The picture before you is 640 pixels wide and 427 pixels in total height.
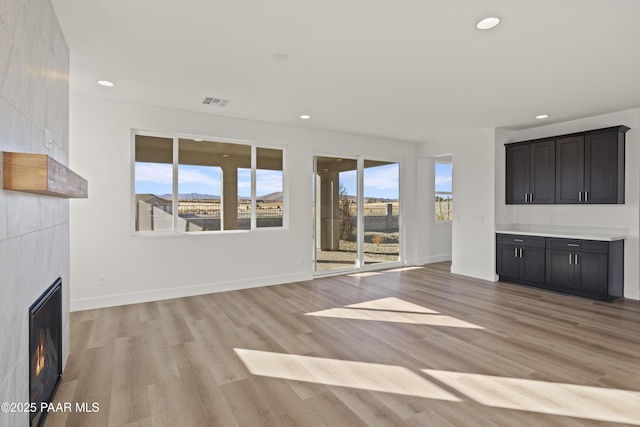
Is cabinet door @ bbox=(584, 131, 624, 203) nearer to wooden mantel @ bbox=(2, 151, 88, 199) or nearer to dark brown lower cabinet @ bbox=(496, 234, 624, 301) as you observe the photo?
dark brown lower cabinet @ bbox=(496, 234, 624, 301)

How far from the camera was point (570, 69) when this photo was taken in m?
3.34

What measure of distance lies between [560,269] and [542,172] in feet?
5.24

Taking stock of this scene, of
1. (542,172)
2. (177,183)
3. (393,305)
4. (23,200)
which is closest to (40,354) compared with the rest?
(23,200)

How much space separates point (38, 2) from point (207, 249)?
3.59 m

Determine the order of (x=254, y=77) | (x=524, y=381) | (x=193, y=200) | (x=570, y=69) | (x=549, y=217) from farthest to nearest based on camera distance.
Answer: (x=549, y=217), (x=193, y=200), (x=254, y=77), (x=570, y=69), (x=524, y=381)

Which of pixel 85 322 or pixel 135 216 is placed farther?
pixel 135 216

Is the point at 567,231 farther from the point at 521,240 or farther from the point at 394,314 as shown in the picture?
the point at 394,314

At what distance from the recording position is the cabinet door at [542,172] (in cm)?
539

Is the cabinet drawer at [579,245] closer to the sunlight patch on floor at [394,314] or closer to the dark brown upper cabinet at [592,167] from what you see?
the dark brown upper cabinet at [592,167]

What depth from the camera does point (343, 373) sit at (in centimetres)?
264

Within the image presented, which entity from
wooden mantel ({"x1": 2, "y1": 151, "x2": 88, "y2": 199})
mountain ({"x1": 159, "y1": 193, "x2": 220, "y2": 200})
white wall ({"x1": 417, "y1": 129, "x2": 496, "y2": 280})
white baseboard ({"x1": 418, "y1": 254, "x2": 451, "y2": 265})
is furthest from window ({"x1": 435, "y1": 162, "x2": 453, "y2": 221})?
wooden mantel ({"x1": 2, "y1": 151, "x2": 88, "y2": 199})

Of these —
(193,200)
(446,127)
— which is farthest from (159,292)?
(446,127)

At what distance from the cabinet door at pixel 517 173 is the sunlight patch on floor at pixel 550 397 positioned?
13.1 feet

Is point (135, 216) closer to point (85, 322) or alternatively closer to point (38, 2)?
point (85, 322)
